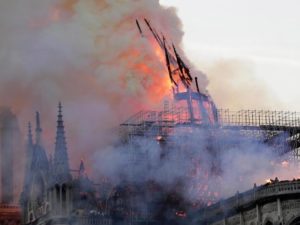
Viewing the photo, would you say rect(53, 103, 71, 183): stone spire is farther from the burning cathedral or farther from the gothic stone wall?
the gothic stone wall

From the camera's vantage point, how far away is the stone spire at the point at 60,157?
12494 cm

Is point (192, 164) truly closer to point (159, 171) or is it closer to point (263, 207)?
point (159, 171)

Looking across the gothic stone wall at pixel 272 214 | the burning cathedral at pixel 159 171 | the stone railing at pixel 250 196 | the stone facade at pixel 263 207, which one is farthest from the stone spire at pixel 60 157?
the gothic stone wall at pixel 272 214

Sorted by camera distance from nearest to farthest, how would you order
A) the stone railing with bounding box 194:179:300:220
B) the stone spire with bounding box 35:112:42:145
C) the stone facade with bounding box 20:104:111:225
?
1. the stone railing with bounding box 194:179:300:220
2. the stone facade with bounding box 20:104:111:225
3. the stone spire with bounding box 35:112:42:145

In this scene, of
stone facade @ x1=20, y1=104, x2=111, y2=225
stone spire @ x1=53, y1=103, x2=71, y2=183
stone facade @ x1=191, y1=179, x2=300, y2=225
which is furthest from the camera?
stone spire @ x1=53, y1=103, x2=71, y2=183

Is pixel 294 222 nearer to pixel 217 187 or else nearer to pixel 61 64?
pixel 217 187

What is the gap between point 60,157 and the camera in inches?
4988

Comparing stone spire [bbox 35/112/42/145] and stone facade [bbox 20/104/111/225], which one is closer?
stone facade [bbox 20/104/111/225]

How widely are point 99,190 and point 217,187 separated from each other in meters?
15.9

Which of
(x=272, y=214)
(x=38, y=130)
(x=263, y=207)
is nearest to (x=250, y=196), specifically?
(x=263, y=207)

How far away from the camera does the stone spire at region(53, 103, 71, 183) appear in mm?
124938

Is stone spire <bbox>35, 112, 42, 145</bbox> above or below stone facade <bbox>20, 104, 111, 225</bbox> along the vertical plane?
above

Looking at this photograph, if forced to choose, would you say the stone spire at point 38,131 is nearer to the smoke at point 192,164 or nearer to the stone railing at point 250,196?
the smoke at point 192,164

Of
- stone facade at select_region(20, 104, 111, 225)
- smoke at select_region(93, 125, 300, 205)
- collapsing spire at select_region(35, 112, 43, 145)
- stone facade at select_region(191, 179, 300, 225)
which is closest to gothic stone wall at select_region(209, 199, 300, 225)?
stone facade at select_region(191, 179, 300, 225)
